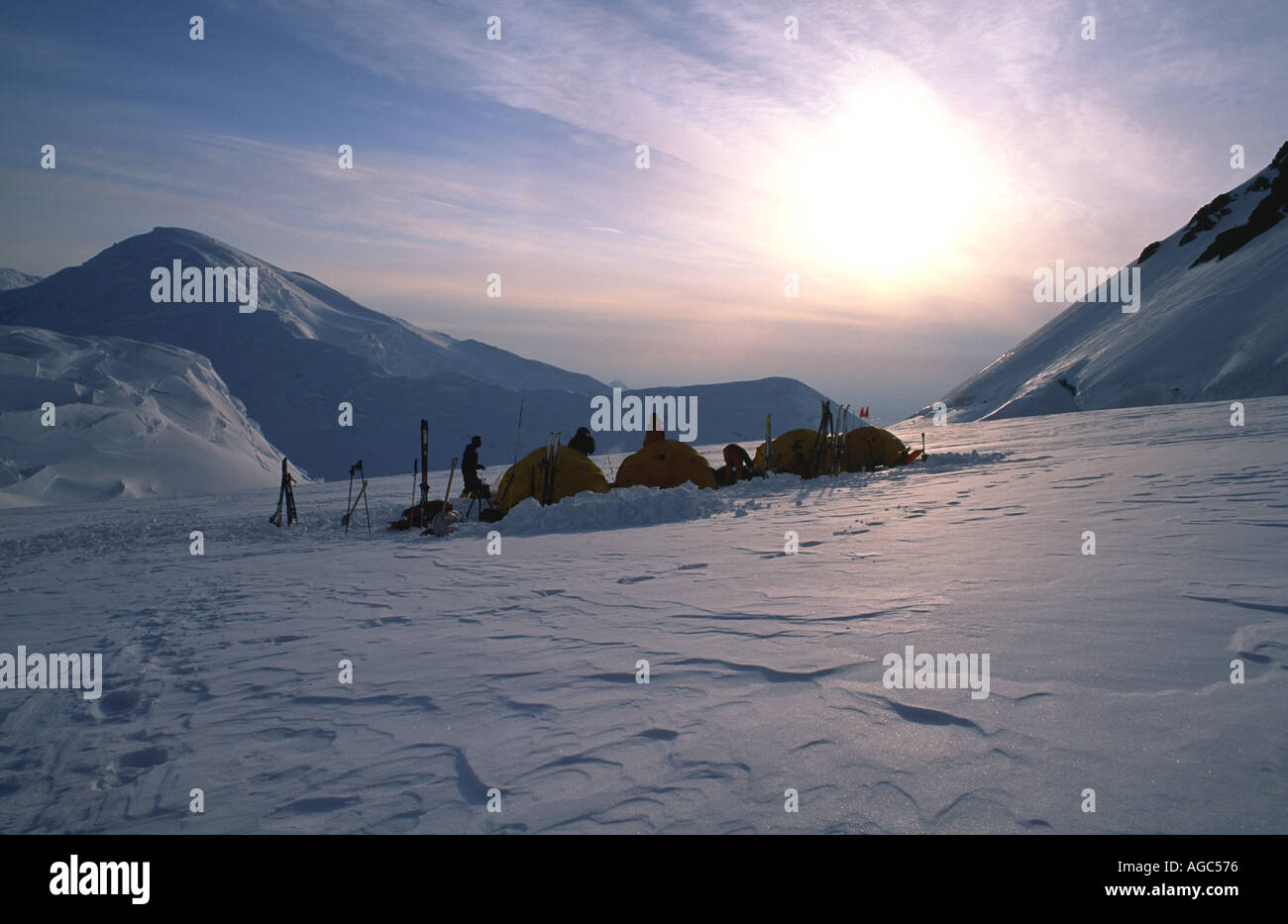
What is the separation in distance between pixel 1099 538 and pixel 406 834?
18.6 feet

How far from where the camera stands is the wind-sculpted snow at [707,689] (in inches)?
91.7

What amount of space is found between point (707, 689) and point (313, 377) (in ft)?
249

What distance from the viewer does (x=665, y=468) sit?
13.8 meters

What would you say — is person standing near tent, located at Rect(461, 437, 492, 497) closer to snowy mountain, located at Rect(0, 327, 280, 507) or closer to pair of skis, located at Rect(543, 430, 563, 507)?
pair of skis, located at Rect(543, 430, 563, 507)

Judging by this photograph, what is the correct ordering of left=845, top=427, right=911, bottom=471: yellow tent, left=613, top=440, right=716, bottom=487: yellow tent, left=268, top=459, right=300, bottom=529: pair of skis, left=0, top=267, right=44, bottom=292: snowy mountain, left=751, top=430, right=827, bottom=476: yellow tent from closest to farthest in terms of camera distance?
left=268, top=459, right=300, bottom=529: pair of skis, left=613, top=440, right=716, bottom=487: yellow tent, left=751, top=430, right=827, bottom=476: yellow tent, left=845, top=427, right=911, bottom=471: yellow tent, left=0, top=267, right=44, bottom=292: snowy mountain

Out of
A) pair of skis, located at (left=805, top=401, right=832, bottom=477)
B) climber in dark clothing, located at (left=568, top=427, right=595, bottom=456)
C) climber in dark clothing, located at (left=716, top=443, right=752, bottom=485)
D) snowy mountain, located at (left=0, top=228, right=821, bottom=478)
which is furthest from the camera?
snowy mountain, located at (left=0, top=228, right=821, bottom=478)

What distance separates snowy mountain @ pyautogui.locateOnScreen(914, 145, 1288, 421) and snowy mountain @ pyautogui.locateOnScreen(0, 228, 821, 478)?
23157mm

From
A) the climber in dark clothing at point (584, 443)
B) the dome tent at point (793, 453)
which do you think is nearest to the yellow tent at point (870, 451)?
the dome tent at point (793, 453)

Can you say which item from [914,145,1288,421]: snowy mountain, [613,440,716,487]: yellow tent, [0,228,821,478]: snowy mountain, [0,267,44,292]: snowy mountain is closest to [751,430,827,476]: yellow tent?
[613,440,716,487]: yellow tent

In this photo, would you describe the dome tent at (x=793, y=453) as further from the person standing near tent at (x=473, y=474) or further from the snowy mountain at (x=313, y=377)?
the snowy mountain at (x=313, y=377)

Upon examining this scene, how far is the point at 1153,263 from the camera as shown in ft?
186

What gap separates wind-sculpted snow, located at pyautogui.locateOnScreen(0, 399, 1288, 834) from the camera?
233cm

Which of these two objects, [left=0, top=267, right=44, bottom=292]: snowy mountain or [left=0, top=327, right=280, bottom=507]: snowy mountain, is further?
[left=0, top=267, right=44, bottom=292]: snowy mountain
